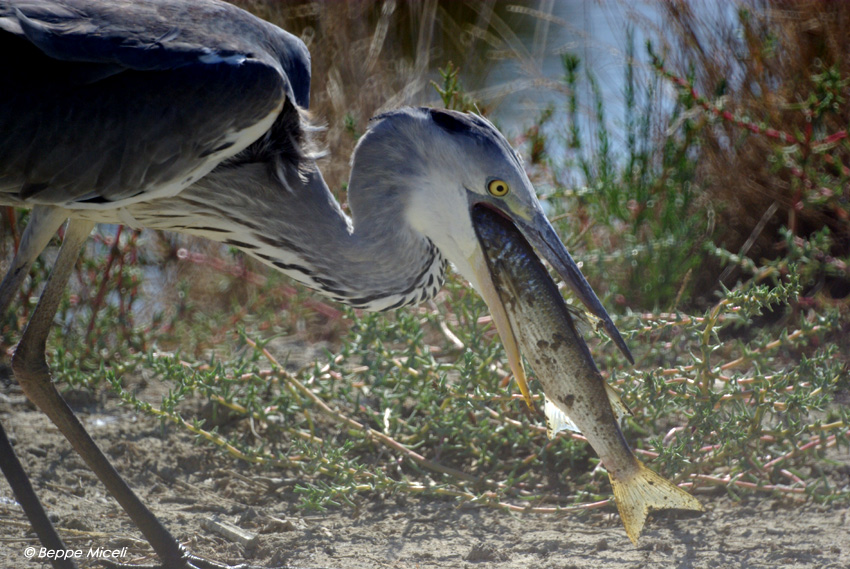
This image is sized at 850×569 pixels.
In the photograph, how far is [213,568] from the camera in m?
3.21

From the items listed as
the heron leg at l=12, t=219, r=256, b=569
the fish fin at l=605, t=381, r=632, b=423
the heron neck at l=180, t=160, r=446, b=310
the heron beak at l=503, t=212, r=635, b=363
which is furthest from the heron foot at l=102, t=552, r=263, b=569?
the heron beak at l=503, t=212, r=635, b=363

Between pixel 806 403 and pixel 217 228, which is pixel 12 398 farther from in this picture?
pixel 806 403

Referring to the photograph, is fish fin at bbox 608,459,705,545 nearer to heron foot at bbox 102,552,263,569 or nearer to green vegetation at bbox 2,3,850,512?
green vegetation at bbox 2,3,850,512

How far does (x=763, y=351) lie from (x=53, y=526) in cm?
275

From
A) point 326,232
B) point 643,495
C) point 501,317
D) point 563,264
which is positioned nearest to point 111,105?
point 326,232

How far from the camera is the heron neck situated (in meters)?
3.19

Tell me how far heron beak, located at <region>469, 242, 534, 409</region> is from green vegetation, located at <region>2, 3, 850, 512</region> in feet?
2.01

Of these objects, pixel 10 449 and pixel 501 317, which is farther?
pixel 10 449

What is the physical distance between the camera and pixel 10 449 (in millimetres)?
3230

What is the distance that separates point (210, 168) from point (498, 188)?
994mm

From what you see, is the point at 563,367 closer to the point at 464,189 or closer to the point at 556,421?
the point at 556,421

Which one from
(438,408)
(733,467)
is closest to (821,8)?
(733,467)

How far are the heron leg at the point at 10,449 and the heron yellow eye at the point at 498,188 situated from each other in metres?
1.54

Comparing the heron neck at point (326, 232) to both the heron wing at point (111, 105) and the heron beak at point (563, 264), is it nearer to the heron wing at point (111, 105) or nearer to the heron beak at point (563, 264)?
the heron wing at point (111, 105)
